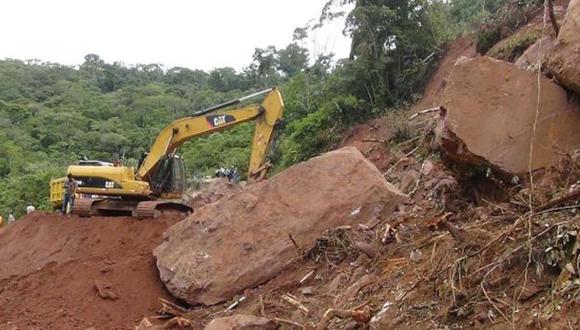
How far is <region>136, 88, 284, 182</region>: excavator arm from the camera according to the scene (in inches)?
484

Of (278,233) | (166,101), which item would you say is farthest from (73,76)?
(278,233)

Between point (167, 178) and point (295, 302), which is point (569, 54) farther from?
point (167, 178)

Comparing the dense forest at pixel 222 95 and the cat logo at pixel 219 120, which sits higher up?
the cat logo at pixel 219 120

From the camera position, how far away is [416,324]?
13.2ft

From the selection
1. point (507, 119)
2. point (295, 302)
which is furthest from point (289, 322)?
point (507, 119)

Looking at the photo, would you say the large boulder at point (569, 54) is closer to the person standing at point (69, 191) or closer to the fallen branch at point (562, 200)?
the fallen branch at point (562, 200)

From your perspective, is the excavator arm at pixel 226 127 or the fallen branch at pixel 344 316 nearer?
the fallen branch at pixel 344 316

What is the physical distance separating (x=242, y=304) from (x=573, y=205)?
3.73 m

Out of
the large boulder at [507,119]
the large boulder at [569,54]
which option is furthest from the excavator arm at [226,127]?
the large boulder at [569,54]

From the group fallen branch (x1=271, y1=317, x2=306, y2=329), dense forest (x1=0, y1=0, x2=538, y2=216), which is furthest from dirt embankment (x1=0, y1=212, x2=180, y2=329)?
dense forest (x1=0, y1=0, x2=538, y2=216)

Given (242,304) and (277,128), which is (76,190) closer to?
(277,128)

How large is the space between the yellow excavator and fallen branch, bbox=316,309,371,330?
7.27 m

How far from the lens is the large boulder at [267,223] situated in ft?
23.7

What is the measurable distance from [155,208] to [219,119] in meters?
2.14
